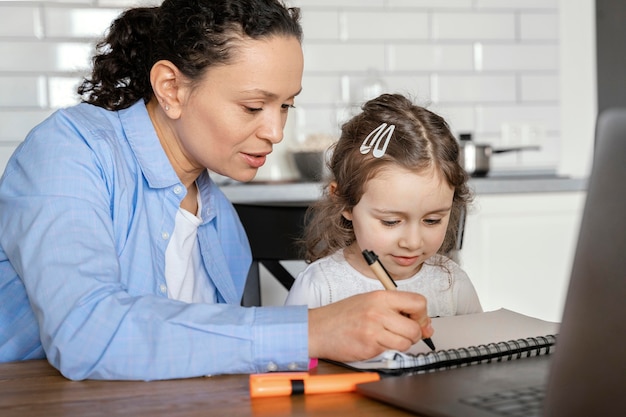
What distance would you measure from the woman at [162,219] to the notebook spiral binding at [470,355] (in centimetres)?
3

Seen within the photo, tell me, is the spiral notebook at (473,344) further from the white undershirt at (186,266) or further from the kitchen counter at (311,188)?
the kitchen counter at (311,188)

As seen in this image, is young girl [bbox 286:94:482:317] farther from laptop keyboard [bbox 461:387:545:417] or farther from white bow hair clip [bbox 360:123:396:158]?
laptop keyboard [bbox 461:387:545:417]

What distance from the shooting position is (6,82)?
3.05 m

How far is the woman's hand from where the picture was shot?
3.41ft

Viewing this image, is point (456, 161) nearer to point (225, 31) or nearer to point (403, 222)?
point (403, 222)

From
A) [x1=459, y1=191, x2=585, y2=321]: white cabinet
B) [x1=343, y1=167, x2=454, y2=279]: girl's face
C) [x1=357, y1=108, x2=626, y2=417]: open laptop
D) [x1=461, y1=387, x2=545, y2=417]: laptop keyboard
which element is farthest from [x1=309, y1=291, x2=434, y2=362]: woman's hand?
[x1=459, y1=191, x2=585, y2=321]: white cabinet

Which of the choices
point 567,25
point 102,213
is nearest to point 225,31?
point 102,213

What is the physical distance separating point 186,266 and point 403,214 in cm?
41

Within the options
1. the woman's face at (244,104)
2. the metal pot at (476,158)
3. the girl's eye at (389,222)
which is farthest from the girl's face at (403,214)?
the metal pot at (476,158)

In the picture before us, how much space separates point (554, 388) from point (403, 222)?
3.02 feet

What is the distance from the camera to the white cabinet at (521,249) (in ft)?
9.49

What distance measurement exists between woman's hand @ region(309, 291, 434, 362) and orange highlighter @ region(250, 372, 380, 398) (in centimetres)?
7

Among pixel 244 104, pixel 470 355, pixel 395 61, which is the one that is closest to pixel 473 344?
pixel 470 355

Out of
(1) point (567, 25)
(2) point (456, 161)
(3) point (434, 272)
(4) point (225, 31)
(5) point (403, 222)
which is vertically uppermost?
(1) point (567, 25)
